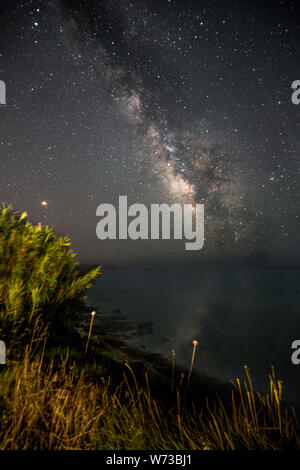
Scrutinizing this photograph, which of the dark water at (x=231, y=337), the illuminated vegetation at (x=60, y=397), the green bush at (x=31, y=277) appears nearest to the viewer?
the illuminated vegetation at (x=60, y=397)

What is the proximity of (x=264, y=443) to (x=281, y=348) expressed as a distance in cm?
3445

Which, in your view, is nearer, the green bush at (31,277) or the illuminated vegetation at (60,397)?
the illuminated vegetation at (60,397)

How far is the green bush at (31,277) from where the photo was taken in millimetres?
3859

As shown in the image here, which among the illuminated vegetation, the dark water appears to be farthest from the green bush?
the dark water

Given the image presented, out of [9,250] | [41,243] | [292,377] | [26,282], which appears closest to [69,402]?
[26,282]

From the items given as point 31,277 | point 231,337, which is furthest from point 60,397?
point 231,337

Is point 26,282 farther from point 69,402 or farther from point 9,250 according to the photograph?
point 69,402

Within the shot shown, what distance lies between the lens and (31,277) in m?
4.54

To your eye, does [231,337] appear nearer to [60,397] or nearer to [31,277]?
[31,277]

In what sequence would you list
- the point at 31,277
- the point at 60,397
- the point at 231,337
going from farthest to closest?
the point at 231,337 < the point at 31,277 < the point at 60,397

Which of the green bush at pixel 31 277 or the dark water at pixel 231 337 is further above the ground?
the green bush at pixel 31 277

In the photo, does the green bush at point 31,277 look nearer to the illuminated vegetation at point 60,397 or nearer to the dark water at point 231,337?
the illuminated vegetation at point 60,397

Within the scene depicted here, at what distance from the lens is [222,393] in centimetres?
1652

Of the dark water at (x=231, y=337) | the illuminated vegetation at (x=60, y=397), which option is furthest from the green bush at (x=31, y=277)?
the dark water at (x=231, y=337)
